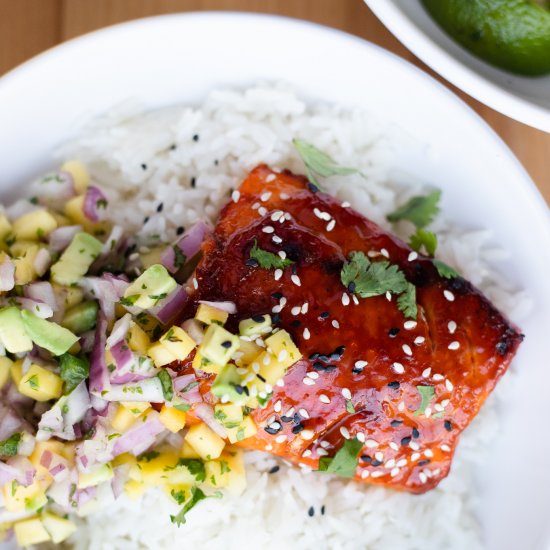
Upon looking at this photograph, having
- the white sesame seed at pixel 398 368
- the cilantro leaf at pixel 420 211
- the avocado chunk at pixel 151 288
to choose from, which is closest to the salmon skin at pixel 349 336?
the white sesame seed at pixel 398 368

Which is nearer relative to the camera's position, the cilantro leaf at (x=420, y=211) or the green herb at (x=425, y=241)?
the green herb at (x=425, y=241)

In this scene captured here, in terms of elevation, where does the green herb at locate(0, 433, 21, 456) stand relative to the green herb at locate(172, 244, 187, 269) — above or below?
below

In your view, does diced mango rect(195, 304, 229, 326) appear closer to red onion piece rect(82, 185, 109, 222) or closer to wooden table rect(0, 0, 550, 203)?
red onion piece rect(82, 185, 109, 222)

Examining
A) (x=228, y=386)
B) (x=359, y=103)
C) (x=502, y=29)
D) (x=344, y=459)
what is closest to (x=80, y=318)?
(x=228, y=386)

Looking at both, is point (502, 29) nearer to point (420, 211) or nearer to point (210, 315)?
point (420, 211)

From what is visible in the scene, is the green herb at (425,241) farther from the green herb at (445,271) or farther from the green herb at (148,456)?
the green herb at (148,456)

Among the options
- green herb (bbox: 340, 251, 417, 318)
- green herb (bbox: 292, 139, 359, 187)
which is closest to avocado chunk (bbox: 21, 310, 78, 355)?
green herb (bbox: 340, 251, 417, 318)
